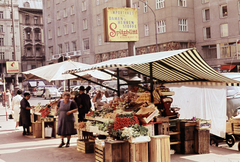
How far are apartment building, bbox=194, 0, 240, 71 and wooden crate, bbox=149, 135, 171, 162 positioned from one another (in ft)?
105

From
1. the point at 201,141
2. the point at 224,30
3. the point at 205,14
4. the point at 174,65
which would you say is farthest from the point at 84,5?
the point at 201,141

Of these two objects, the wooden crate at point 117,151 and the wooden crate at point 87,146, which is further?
the wooden crate at point 87,146

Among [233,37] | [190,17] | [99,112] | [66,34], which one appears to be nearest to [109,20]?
[99,112]

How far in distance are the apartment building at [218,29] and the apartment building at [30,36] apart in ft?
162

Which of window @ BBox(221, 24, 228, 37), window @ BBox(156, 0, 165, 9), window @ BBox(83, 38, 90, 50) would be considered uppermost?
window @ BBox(156, 0, 165, 9)

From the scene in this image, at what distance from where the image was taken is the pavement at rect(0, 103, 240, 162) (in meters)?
8.87

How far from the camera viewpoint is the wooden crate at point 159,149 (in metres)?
7.99

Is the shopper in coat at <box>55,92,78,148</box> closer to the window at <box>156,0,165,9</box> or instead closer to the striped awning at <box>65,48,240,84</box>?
the striped awning at <box>65,48,240,84</box>

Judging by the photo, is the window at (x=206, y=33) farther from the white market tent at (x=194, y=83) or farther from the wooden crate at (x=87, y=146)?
the wooden crate at (x=87, y=146)

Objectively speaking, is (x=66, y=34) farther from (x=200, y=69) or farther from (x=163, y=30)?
(x=200, y=69)

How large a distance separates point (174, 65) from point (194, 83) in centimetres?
162

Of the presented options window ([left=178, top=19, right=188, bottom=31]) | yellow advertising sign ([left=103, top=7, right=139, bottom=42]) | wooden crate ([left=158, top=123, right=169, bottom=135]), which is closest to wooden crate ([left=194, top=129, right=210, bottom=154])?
wooden crate ([left=158, top=123, right=169, bottom=135])

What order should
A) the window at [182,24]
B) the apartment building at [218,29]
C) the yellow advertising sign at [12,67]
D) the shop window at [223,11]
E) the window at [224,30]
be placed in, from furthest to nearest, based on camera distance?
the window at [182,24], the shop window at [223,11], the window at [224,30], the apartment building at [218,29], the yellow advertising sign at [12,67]

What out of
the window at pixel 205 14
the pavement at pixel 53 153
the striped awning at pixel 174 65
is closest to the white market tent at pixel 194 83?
the striped awning at pixel 174 65
